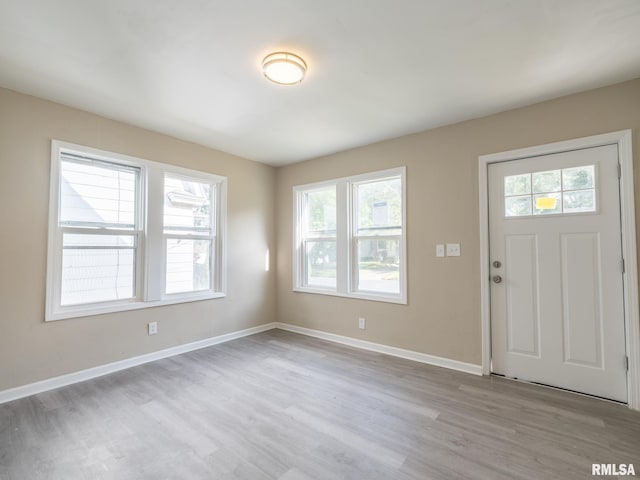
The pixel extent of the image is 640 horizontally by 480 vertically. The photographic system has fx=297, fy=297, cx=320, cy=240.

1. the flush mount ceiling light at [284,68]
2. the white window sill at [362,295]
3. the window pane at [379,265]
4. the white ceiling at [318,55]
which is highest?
the white ceiling at [318,55]

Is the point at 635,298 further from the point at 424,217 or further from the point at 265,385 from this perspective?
the point at 265,385

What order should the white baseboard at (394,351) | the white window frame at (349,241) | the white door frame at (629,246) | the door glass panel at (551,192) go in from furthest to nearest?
1. the white window frame at (349,241)
2. the white baseboard at (394,351)
3. the door glass panel at (551,192)
4. the white door frame at (629,246)

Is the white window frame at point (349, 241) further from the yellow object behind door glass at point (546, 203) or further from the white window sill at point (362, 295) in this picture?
the yellow object behind door glass at point (546, 203)

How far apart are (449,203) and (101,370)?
155 inches

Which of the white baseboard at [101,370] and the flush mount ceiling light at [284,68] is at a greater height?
the flush mount ceiling light at [284,68]

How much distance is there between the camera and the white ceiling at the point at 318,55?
5.54 ft

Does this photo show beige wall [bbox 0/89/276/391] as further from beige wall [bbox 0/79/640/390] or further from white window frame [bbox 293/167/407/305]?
white window frame [bbox 293/167/407/305]

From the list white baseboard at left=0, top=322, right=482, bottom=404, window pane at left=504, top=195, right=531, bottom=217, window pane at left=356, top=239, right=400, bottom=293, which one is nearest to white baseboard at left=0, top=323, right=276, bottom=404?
white baseboard at left=0, top=322, right=482, bottom=404

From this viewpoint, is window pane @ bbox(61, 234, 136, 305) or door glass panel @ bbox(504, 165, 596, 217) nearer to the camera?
door glass panel @ bbox(504, 165, 596, 217)

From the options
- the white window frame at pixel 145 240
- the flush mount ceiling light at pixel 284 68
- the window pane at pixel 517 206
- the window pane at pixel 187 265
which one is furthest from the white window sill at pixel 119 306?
the window pane at pixel 517 206

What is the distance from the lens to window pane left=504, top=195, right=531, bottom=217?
9.20 feet

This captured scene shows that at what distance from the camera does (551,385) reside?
2.65m

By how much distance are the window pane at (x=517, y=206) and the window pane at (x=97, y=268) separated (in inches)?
154

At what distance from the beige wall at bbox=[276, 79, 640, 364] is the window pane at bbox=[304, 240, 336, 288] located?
0.54 m
